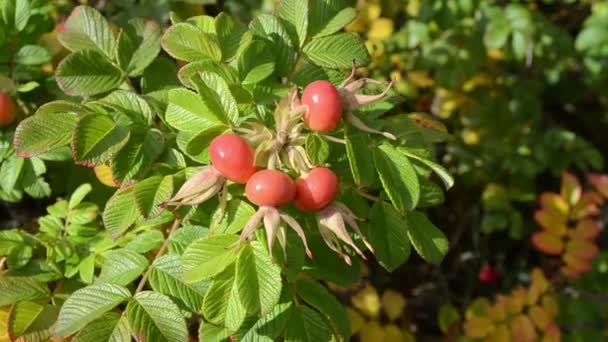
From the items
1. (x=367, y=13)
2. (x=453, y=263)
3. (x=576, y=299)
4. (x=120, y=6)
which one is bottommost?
(x=453, y=263)

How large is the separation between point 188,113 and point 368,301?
1.24m

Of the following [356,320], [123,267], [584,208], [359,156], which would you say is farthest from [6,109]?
[584,208]

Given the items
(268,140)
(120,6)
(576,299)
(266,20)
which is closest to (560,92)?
(576,299)

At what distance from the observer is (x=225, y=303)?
4.12ft

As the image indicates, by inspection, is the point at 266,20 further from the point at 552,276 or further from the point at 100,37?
the point at 552,276

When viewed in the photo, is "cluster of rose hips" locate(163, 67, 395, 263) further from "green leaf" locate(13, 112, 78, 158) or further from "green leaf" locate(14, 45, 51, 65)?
"green leaf" locate(14, 45, 51, 65)

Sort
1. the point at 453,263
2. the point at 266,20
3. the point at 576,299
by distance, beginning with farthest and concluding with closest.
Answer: the point at 453,263 → the point at 576,299 → the point at 266,20

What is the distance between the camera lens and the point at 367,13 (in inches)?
108

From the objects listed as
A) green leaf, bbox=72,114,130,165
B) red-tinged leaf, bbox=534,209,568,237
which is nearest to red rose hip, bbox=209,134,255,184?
green leaf, bbox=72,114,130,165

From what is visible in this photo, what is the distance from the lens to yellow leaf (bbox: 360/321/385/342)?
236 centimetres

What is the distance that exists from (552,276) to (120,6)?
1916mm

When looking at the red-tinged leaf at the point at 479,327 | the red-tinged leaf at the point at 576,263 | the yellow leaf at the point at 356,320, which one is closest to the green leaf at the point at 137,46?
the yellow leaf at the point at 356,320

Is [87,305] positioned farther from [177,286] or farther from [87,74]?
[87,74]

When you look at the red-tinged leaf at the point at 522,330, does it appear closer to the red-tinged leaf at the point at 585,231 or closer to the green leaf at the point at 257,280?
the red-tinged leaf at the point at 585,231
